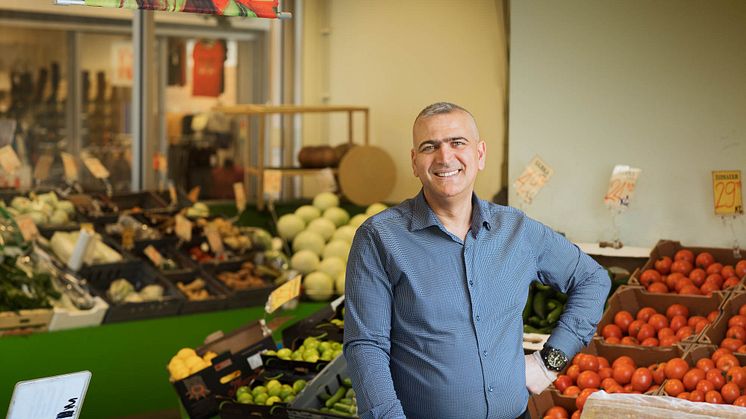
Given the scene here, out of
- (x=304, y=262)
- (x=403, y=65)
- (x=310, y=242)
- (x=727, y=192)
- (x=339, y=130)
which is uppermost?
(x=403, y=65)

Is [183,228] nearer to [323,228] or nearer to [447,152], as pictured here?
[323,228]

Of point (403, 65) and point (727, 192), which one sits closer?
point (727, 192)

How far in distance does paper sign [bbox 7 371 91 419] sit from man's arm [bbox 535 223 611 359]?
46.1 inches

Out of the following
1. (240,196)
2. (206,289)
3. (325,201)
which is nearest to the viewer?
(206,289)

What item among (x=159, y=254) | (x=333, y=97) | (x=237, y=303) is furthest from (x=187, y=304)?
(x=333, y=97)

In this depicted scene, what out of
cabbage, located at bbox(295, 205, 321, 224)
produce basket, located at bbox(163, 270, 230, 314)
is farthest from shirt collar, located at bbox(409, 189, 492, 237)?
cabbage, located at bbox(295, 205, 321, 224)

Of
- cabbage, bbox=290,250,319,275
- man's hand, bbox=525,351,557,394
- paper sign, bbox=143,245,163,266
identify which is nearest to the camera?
man's hand, bbox=525,351,557,394

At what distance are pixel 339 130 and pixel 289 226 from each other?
4.95ft

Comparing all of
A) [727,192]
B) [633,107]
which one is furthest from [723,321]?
[633,107]

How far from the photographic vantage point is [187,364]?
13.9 ft

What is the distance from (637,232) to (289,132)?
13.1 ft

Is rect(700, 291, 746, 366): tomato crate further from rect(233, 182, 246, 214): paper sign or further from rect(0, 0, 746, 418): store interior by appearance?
rect(233, 182, 246, 214): paper sign

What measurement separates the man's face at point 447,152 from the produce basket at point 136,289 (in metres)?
3.09

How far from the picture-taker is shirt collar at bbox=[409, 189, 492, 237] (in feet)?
7.90
